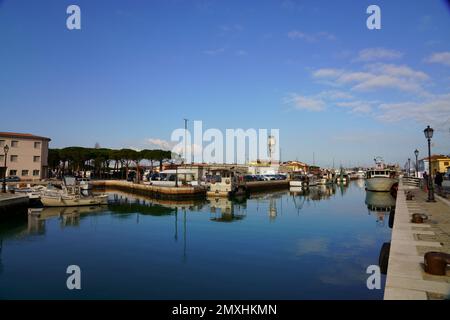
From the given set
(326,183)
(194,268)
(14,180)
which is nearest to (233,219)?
(194,268)

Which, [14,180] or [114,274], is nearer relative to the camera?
[114,274]

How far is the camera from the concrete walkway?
18.1 feet

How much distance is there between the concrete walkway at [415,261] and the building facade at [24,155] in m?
56.5

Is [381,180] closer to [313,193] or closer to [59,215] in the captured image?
[313,193]

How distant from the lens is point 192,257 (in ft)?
45.4

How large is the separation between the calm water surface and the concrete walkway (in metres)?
1.79

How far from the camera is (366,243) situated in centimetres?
1598

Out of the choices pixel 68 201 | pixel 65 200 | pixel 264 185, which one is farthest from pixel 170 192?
pixel 264 185

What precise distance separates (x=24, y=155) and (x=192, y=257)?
5261cm
